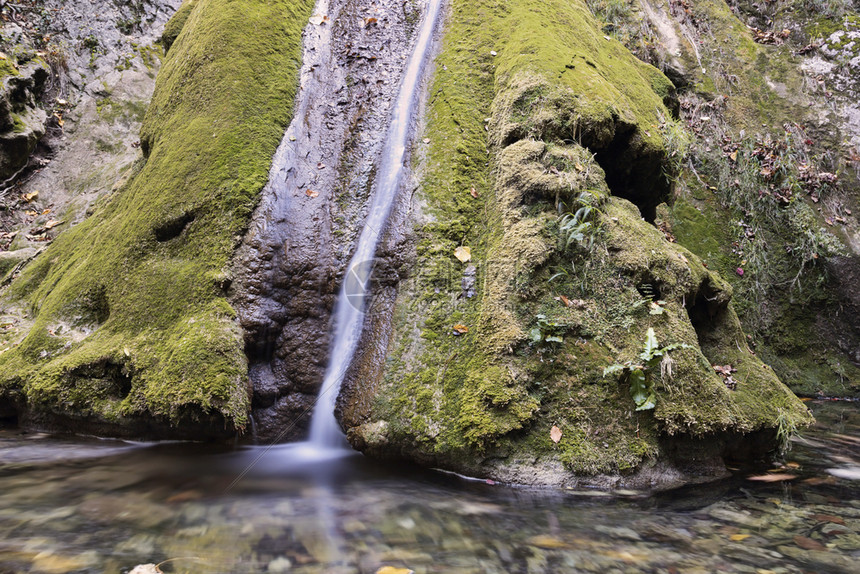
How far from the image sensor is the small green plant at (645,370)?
284 centimetres

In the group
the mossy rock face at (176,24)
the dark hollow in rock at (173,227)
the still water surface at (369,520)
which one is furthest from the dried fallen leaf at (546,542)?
the mossy rock face at (176,24)

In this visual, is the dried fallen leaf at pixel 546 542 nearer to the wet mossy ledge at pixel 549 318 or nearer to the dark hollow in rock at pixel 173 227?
the wet mossy ledge at pixel 549 318

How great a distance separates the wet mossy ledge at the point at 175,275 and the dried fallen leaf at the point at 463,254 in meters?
1.65

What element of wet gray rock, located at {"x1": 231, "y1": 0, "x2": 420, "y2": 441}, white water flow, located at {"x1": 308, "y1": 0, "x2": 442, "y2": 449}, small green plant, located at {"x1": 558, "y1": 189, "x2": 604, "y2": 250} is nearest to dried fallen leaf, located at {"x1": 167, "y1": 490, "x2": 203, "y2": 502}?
wet gray rock, located at {"x1": 231, "y1": 0, "x2": 420, "y2": 441}

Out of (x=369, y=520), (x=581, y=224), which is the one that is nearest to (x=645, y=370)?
(x=581, y=224)

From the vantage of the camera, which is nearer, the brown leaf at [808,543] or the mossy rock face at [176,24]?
the brown leaf at [808,543]

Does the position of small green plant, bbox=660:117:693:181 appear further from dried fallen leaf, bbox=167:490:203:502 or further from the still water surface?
dried fallen leaf, bbox=167:490:203:502

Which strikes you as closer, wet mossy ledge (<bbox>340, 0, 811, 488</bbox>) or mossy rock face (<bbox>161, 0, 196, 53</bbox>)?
wet mossy ledge (<bbox>340, 0, 811, 488</bbox>)

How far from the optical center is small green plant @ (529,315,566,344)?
3027 mm

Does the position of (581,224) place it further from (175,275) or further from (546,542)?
(175,275)

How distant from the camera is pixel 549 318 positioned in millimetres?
3096

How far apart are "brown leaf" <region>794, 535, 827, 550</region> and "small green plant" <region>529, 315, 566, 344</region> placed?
1.45 m

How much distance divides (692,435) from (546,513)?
1122 mm

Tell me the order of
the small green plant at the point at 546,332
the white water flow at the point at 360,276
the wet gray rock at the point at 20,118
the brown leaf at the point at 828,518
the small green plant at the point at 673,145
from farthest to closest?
the wet gray rock at the point at 20,118 < the small green plant at the point at 673,145 < the white water flow at the point at 360,276 < the small green plant at the point at 546,332 < the brown leaf at the point at 828,518
